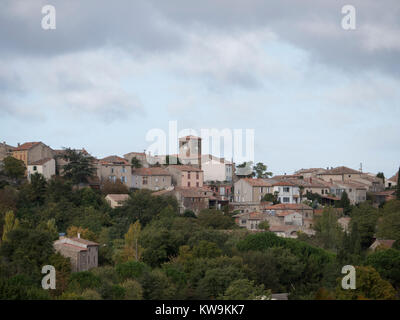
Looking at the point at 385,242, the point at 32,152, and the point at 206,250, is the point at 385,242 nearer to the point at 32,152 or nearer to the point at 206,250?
the point at 206,250

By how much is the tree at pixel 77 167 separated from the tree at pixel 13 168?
3233 mm

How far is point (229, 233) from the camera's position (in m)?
48.8

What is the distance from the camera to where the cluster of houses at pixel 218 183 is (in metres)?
56.1

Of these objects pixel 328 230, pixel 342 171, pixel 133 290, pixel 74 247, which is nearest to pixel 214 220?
pixel 328 230

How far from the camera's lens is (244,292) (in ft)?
107

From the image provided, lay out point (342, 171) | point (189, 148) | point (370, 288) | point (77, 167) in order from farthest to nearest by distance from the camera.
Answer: point (342, 171), point (189, 148), point (77, 167), point (370, 288)

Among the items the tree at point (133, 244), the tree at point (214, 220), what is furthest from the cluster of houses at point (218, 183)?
the tree at point (133, 244)

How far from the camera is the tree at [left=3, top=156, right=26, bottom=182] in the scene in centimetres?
5434

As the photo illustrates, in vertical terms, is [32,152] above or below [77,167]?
above

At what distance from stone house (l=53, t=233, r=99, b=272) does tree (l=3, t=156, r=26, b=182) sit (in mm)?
17423

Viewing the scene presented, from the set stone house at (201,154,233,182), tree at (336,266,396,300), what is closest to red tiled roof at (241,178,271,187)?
stone house at (201,154,233,182)

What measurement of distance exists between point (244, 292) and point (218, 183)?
33.7 metres
